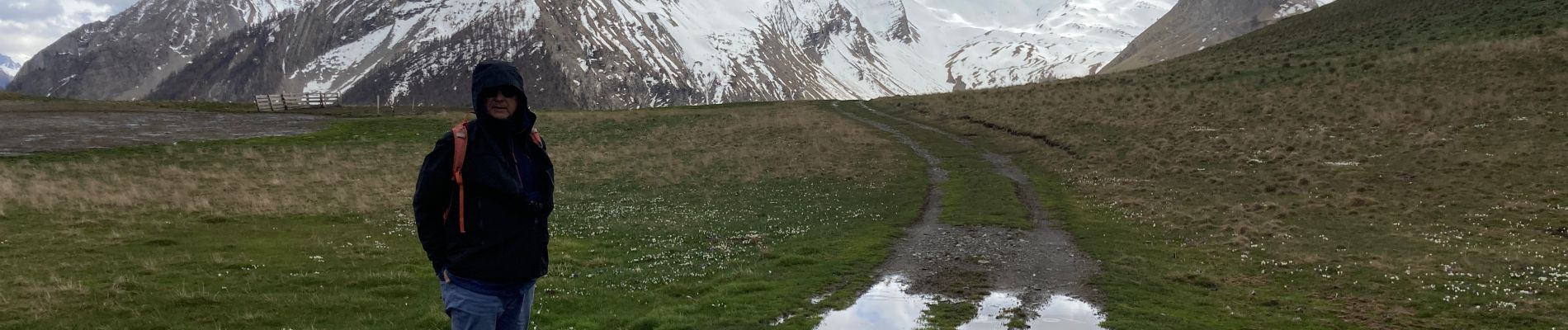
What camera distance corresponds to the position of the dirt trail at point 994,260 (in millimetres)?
17656

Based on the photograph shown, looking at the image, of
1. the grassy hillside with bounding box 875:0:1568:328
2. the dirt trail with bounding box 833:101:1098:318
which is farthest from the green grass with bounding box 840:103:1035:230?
the grassy hillside with bounding box 875:0:1568:328

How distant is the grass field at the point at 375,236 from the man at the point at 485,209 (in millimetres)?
7492

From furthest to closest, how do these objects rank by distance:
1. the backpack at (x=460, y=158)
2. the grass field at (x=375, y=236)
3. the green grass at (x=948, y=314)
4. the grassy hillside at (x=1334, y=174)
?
the grassy hillside at (x=1334, y=174)
the grass field at (x=375, y=236)
the green grass at (x=948, y=314)
the backpack at (x=460, y=158)

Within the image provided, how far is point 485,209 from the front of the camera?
7031 mm

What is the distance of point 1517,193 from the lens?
26859 mm

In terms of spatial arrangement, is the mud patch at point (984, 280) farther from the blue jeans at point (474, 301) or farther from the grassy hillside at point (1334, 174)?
the blue jeans at point (474, 301)

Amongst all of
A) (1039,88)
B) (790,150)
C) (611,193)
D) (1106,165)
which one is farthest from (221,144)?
(1039,88)

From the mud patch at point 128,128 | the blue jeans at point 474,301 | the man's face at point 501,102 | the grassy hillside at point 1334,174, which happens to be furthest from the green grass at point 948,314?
the mud patch at point 128,128

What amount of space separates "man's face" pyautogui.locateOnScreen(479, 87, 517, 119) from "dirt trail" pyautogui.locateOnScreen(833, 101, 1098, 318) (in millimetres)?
11578

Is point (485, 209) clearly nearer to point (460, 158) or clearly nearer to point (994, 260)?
point (460, 158)

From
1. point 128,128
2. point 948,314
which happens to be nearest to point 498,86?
point 948,314

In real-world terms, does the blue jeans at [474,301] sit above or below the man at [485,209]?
below

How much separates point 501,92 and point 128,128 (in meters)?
66.4

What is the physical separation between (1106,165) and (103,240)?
36.7 m
